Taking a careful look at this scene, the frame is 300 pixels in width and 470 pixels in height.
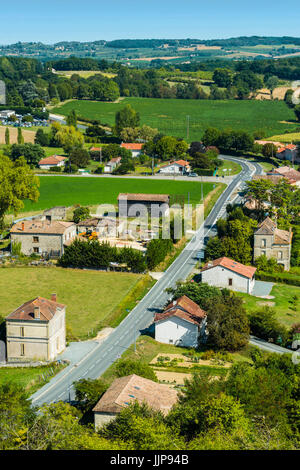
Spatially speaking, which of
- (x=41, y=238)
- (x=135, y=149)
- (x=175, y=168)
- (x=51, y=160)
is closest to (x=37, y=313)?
(x=41, y=238)

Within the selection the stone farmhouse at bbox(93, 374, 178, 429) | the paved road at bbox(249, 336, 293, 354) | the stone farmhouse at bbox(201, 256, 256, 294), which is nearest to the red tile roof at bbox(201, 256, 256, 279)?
the stone farmhouse at bbox(201, 256, 256, 294)

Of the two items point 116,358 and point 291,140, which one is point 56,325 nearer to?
point 116,358

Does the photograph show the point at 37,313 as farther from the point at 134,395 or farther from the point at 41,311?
the point at 134,395

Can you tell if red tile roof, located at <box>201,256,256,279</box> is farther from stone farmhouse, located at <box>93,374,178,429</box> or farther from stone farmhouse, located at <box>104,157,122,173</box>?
stone farmhouse, located at <box>104,157,122,173</box>

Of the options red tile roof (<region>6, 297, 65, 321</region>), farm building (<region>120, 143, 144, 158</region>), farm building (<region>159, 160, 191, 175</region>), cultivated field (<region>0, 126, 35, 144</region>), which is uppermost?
cultivated field (<region>0, 126, 35, 144</region>)

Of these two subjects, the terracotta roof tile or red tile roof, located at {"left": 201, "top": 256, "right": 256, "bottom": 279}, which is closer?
the terracotta roof tile

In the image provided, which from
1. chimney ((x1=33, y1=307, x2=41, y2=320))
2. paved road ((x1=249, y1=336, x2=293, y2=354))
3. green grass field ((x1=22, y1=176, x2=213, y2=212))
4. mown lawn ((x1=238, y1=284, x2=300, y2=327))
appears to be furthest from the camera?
green grass field ((x1=22, y1=176, x2=213, y2=212))

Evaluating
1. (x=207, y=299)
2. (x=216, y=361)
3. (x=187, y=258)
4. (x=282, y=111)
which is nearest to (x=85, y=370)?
(x=216, y=361)
